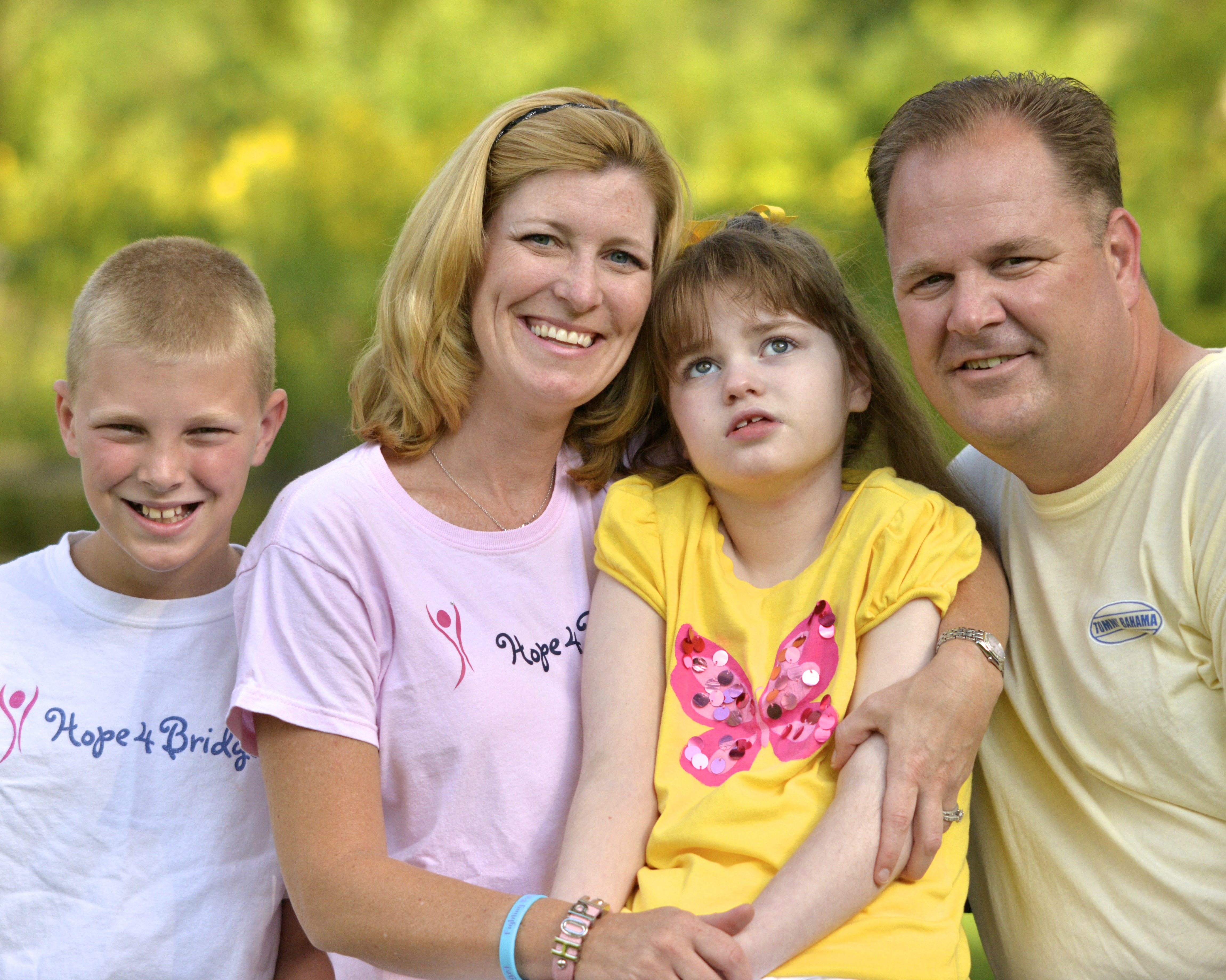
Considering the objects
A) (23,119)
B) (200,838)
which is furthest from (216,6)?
(200,838)

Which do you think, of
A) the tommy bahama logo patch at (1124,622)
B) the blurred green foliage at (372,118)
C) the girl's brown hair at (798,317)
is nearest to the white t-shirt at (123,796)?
the girl's brown hair at (798,317)

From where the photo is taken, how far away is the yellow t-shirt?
1867 mm

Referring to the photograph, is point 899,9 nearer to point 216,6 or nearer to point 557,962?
point 216,6

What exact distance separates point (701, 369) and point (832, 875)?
956 mm

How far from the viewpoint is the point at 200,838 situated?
2232mm

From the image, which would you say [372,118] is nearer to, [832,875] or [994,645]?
[994,645]

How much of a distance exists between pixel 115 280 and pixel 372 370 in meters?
0.54

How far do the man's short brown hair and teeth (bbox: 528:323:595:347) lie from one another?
27.1 inches

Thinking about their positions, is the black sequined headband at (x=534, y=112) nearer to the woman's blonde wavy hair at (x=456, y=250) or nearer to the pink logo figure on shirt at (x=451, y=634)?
the woman's blonde wavy hair at (x=456, y=250)

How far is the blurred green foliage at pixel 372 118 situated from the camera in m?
7.15

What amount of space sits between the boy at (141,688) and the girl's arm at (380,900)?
280 mm

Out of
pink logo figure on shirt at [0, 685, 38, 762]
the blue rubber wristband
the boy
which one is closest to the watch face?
the blue rubber wristband

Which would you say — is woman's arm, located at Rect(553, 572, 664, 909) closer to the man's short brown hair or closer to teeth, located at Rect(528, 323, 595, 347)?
teeth, located at Rect(528, 323, 595, 347)

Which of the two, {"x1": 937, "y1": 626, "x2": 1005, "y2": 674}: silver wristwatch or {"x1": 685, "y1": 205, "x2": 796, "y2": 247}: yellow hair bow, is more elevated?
{"x1": 685, "y1": 205, "x2": 796, "y2": 247}: yellow hair bow
